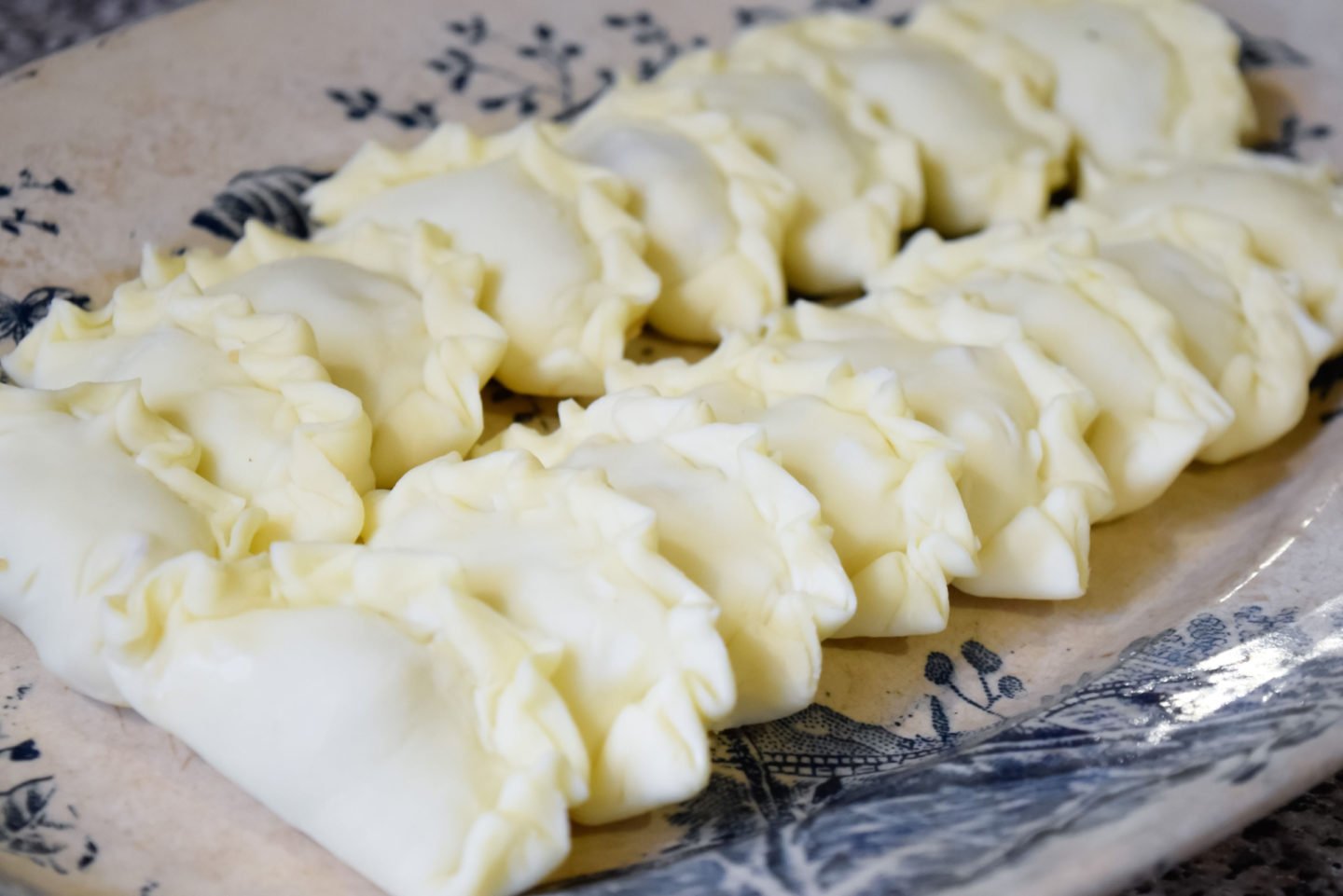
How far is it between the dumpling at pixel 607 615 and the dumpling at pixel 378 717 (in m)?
0.04

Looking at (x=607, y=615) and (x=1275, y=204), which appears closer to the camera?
(x=607, y=615)

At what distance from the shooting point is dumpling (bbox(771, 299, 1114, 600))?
115cm

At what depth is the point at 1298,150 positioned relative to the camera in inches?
69.0

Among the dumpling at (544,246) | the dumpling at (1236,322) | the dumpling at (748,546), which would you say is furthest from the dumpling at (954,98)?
the dumpling at (748,546)

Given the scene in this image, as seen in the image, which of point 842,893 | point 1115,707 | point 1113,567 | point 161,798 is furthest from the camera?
point 1113,567

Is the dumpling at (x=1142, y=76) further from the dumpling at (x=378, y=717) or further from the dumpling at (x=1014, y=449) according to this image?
the dumpling at (x=378, y=717)

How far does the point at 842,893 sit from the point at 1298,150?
4.30 ft

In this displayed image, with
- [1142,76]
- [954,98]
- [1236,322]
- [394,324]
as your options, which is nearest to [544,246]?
[394,324]

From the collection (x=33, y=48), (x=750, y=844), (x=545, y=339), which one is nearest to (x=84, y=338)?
(x=545, y=339)

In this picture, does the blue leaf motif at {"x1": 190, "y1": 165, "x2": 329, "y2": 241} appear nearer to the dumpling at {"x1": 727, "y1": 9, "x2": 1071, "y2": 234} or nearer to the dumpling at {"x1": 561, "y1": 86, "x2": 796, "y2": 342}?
the dumpling at {"x1": 561, "y1": 86, "x2": 796, "y2": 342}

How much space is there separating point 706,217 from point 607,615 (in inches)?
22.2

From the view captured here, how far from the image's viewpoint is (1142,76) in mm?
1659

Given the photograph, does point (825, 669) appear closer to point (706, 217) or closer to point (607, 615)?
point (607, 615)

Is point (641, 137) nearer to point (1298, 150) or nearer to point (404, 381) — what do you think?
point (404, 381)
